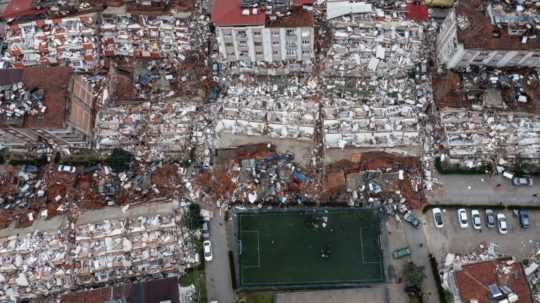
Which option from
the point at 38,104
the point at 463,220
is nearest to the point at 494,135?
the point at 463,220

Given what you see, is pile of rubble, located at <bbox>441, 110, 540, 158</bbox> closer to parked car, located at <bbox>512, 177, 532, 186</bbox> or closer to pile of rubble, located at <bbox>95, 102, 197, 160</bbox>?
parked car, located at <bbox>512, 177, 532, 186</bbox>

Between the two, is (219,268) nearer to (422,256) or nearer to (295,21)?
(422,256)

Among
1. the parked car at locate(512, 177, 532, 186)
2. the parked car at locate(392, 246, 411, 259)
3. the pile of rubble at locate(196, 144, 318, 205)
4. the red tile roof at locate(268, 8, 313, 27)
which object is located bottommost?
the parked car at locate(392, 246, 411, 259)

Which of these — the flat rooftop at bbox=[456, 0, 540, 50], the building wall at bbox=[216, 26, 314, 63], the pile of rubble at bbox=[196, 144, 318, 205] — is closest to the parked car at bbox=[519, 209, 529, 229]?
the flat rooftop at bbox=[456, 0, 540, 50]

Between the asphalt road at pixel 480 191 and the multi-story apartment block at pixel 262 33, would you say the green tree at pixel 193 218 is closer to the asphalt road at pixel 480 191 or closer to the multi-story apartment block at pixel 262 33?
the multi-story apartment block at pixel 262 33

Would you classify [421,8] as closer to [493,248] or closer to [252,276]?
[493,248]

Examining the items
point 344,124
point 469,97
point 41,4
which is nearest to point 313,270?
point 344,124

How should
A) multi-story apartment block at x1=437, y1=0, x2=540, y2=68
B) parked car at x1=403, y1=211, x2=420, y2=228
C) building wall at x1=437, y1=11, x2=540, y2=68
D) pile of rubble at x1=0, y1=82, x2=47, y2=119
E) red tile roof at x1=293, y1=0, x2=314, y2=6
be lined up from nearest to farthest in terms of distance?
pile of rubble at x1=0, y1=82, x2=47, y2=119, multi-story apartment block at x1=437, y1=0, x2=540, y2=68, red tile roof at x1=293, y1=0, x2=314, y2=6, parked car at x1=403, y1=211, x2=420, y2=228, building wall at x1=437, y1=11, x2=540, y2=68
